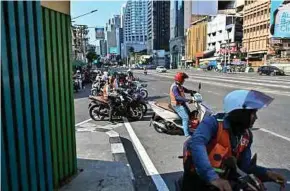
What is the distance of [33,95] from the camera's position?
308 centimetres

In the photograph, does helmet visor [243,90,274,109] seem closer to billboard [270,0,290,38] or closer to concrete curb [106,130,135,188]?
concrete curb [106,130,135,188]

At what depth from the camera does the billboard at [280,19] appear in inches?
2418

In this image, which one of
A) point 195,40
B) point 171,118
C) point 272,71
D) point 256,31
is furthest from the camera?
point 195,40

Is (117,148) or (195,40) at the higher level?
Answer: (195,40)

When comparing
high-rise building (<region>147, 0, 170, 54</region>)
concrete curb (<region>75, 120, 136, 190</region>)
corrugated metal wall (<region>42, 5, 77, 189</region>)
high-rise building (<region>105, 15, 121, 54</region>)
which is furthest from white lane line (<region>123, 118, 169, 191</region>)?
high-rise building (<region>147, 0, 170, 54</region>)

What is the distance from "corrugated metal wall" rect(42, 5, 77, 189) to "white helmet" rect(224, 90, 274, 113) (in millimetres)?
2057

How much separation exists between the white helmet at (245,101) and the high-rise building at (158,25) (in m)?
142

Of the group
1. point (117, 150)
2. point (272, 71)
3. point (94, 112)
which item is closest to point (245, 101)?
point (117, 150)

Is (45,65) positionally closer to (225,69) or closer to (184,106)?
(184,106)

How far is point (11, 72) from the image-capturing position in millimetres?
2758

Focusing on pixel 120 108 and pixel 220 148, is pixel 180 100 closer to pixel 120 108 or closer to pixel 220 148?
pixel 120 108

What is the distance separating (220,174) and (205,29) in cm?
10670

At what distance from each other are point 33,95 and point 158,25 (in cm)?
14729

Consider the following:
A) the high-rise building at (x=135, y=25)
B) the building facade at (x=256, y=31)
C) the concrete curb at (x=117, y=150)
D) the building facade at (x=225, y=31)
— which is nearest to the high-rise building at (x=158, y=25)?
the high-rise building at (x=135, y=25)
